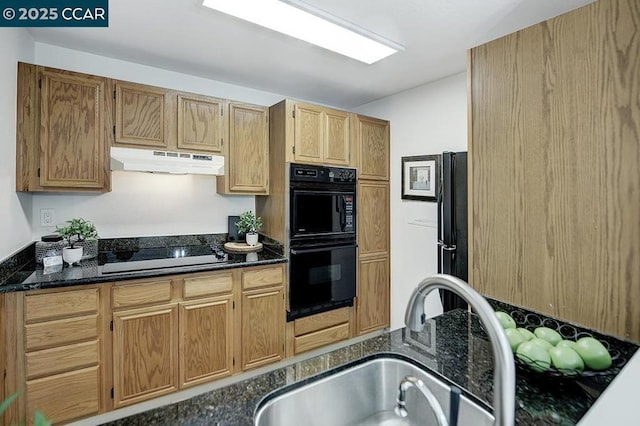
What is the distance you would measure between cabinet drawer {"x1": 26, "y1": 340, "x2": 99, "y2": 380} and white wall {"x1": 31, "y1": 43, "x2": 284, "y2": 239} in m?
0.95

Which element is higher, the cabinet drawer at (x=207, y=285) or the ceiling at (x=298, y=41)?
the ceiling at (x=298, y=41)

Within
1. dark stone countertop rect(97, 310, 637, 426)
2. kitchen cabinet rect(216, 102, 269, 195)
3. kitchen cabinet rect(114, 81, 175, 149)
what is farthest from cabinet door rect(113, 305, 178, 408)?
dark stone countertop rect(97, 310, 637, 426)

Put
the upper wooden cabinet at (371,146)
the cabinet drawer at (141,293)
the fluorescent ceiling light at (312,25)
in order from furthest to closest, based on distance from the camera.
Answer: the upper wooden cabinet at (371,146) < the cabinet drawer at (141,293) < the fluorescent ceiling light at (312,25)

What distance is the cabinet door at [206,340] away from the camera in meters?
2.23

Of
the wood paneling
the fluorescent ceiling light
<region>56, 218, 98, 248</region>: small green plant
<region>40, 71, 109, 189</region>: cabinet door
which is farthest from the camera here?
<region>56, 218, 98, 248</region>: small green plant

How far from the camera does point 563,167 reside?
48.4 inches

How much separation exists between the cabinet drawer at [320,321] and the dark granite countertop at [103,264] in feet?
2.07

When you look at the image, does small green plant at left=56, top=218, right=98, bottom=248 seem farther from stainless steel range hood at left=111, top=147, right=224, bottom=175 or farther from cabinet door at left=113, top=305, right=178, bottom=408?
cabinet door at left=113, top=305, right=178, bottom=408

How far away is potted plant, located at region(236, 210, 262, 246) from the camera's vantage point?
2.94 m

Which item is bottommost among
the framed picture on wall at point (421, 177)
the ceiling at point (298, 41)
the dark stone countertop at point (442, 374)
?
the dark stone countertop at point (442, 374)

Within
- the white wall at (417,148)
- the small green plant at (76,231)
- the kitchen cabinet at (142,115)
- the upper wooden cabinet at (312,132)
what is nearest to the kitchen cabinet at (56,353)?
the small green plant at (76,231)

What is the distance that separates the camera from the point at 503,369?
0.58m

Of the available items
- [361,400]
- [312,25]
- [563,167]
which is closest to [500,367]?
[361,400]

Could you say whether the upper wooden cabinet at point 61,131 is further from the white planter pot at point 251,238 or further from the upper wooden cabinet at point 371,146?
the upper wooden cabinet at point 371,146
